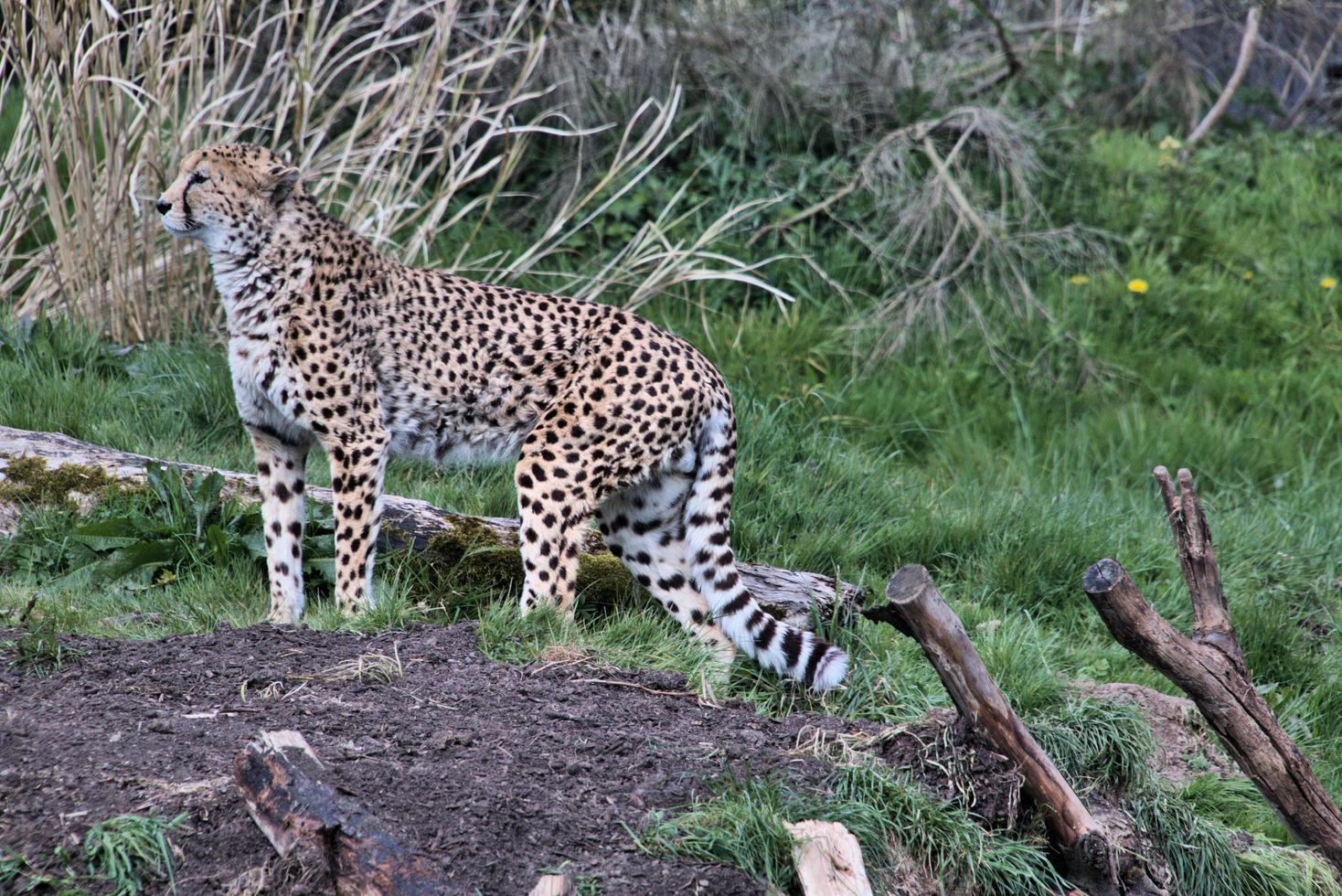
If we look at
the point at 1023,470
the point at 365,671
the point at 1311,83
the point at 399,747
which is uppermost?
the point at 1311,83

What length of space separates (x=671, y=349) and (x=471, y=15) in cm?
423

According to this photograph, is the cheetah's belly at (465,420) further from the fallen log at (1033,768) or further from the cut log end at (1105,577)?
the cut log end at (1105,577)

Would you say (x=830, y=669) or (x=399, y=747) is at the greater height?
(x=399, y=747)

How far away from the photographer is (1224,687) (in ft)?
12.7

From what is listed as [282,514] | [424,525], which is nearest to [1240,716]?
[424,525]

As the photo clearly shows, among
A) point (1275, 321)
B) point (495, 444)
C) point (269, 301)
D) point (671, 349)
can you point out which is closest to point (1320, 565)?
point (1275, 321)

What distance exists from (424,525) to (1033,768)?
9.32 ft

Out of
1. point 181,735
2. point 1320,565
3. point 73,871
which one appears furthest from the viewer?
point 1320,565

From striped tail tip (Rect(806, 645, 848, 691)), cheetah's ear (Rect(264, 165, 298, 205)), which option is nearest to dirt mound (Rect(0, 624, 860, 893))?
striped tail tip (Rect(806, 645, 848, 691))

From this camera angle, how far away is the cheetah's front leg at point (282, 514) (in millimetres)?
5277

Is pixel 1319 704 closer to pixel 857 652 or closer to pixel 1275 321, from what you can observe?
pixel 857 652

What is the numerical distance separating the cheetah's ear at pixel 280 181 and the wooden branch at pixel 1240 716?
347cm

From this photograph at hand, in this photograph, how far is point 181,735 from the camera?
3535 mm

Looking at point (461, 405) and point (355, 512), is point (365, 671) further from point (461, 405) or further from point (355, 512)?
point (461, 405)
